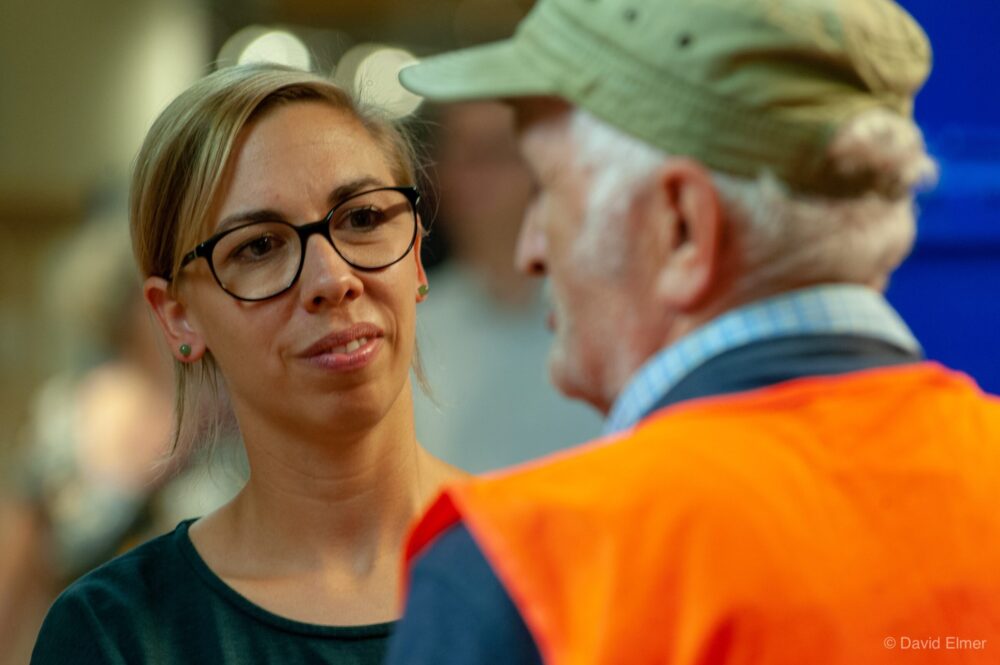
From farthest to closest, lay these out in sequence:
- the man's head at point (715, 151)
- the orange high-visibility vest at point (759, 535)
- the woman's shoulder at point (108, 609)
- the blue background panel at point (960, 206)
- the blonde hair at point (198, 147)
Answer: the blue background panel at point (960, 206) < the blonde hair at point (198, 147) < the woman's shoulder at point (108, 609) < the man's head at point (715, 151) < the orange high-visibility vest at point (759, 535)

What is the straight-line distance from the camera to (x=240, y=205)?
1.94 m

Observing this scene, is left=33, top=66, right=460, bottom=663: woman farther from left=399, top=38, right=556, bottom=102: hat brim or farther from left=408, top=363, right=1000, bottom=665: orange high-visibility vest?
left=408, top=363, right=1000, bottom=665: orange high-visibility vest

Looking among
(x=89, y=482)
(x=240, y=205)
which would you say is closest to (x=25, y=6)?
(x=89, y=482)

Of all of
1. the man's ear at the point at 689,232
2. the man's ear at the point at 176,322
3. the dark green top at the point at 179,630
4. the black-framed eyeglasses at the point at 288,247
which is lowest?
the dark green top at the point at 179,630

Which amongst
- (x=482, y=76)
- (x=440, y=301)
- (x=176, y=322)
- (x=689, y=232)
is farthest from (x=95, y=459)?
(x=689, y=232)

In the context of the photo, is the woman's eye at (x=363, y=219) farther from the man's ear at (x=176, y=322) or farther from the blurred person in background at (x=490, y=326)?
the blurred person in background at (x=490, y=326)

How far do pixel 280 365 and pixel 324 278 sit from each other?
0.14 metres

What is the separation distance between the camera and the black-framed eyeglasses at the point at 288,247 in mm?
1921

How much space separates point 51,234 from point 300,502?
4.55 m

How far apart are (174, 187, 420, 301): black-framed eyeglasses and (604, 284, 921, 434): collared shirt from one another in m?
0.84

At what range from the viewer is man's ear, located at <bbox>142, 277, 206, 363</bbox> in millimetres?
2074

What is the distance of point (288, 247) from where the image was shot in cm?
193

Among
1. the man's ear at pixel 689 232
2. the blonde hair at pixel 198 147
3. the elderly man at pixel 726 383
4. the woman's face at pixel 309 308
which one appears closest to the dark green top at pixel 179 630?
the woman's face at pixel 309 308

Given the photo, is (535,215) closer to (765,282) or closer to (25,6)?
(765,282)
